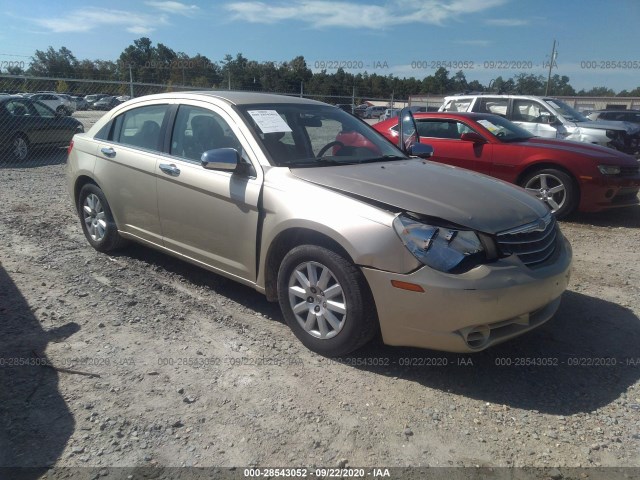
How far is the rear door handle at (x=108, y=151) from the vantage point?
5043 mm

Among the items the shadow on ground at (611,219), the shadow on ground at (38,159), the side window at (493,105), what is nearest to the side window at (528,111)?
the side window at (493,105)

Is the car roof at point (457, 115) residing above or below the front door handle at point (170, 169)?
above

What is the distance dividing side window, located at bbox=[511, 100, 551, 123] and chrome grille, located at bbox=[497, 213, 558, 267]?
29.7ft

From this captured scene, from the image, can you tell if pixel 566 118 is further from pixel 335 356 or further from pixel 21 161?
pixel 21 161

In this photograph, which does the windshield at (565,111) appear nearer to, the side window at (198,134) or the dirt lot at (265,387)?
the dirt lot at (265,387)

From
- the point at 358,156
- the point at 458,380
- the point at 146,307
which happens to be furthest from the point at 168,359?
the point at 358,156

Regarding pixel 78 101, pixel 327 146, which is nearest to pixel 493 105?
pixel 327 146

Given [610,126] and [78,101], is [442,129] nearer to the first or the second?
[610,126]

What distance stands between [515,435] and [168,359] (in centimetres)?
218

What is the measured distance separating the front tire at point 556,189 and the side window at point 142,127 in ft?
17.0

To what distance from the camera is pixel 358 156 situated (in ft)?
14.4

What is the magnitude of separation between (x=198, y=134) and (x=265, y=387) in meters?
2.22

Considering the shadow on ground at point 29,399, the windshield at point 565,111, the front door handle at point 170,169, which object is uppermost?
the windshield at point 565,111

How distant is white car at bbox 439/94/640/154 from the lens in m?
11.4
